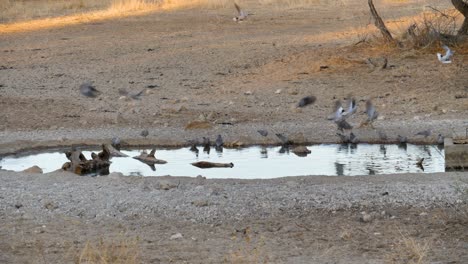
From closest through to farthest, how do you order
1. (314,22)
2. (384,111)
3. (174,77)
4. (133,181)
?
(133,181)
(384,111)
(174,77)
(314,22)

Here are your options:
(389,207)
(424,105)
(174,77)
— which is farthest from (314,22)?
(389,207)

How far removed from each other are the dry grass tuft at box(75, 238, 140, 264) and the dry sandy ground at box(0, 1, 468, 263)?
0.38ft

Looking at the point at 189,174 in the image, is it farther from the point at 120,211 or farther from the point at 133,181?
the point at 120,211

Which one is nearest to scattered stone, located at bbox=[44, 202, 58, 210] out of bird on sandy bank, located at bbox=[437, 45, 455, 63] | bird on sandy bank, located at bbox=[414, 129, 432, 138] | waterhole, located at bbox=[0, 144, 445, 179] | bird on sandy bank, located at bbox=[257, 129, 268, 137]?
waterhole, located at bbox=[0, 144, 445, 179]

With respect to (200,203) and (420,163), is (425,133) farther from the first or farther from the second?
(200,203)

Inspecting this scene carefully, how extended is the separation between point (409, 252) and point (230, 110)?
7.25m

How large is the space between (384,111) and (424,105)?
0.56 m

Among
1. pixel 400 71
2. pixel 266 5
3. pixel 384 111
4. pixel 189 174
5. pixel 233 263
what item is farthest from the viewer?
pixel 266 5

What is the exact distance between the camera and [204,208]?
312 inches

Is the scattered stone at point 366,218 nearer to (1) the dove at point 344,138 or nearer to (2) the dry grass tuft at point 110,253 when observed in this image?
(2) the dry grass tuft at point 110,253

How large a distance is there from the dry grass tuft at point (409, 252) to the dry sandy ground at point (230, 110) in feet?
0.05

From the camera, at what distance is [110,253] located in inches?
261

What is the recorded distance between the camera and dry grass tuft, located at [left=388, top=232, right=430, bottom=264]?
654cm

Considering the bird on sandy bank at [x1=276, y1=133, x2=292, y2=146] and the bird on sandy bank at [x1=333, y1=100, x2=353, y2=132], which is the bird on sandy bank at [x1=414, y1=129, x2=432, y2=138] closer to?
the bird on sandy bank at [x1=333, y1=100, x2=353, y2=132]
